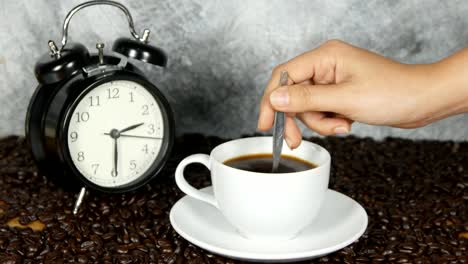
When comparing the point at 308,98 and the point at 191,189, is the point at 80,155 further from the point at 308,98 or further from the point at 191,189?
the point at 308,98

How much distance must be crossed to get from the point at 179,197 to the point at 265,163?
11.2 inches

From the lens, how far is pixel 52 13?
1.77 meters

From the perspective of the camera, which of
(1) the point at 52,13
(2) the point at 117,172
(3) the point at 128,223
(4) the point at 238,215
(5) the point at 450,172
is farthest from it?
(1) the point at 52,13

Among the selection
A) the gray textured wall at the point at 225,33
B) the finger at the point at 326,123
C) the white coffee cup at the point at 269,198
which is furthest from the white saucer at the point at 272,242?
the gray textured wall at the point at 225,33

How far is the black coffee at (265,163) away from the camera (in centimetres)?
125

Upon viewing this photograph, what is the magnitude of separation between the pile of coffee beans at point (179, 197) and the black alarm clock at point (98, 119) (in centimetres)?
7

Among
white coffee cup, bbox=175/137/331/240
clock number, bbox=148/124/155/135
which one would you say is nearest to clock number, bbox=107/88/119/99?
clock number, bbox=148/124/155/135

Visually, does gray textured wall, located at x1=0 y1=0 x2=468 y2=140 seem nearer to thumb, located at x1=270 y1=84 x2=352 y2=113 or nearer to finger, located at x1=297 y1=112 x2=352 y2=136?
finger, located at x1=297 y1=112 x2=352 y2=136

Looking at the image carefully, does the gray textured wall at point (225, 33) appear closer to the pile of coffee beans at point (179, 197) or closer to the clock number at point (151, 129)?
the pile of coffee beans at point (179, 197)

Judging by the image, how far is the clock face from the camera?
142cm

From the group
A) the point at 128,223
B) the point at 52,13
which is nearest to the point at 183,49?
the point at 52,13

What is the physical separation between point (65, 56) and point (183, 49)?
482 millimetres

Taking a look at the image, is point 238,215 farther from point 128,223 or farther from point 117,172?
point 117,172

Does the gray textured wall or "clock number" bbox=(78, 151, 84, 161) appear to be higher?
the gray textured wall
